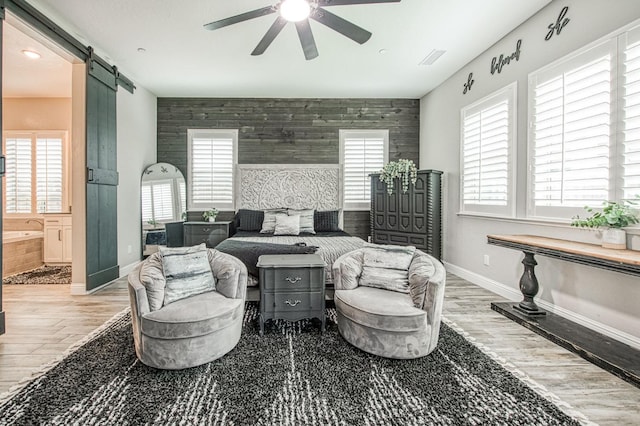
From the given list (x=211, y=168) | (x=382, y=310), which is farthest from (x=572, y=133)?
(x=211, y=168)

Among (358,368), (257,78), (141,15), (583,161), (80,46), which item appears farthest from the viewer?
(257,78)

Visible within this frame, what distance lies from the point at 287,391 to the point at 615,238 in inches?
107

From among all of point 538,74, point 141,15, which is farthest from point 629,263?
point 141,15

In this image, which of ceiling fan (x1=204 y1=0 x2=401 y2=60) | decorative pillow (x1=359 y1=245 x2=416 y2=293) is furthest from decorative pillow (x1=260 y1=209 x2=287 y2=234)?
ceiling fan (x1=204 y1=0 x2=401 y2=60)

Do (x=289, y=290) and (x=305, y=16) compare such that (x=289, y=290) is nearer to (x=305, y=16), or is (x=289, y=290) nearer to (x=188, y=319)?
(x=188, y=319)

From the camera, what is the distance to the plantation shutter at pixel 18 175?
557cm

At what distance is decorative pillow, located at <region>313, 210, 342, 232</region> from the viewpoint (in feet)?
17.0

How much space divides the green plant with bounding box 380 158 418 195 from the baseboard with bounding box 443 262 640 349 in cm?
154

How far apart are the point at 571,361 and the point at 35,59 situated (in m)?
6.78

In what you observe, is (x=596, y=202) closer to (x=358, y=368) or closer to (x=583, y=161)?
(x=583, y=161)

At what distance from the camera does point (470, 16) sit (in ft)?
10.6

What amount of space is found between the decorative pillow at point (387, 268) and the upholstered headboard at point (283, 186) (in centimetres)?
311

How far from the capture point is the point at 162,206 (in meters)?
5.46

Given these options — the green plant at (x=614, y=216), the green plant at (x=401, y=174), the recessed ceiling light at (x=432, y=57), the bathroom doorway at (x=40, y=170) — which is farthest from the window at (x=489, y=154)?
the bathroom doorway at (x=40, y=170)
